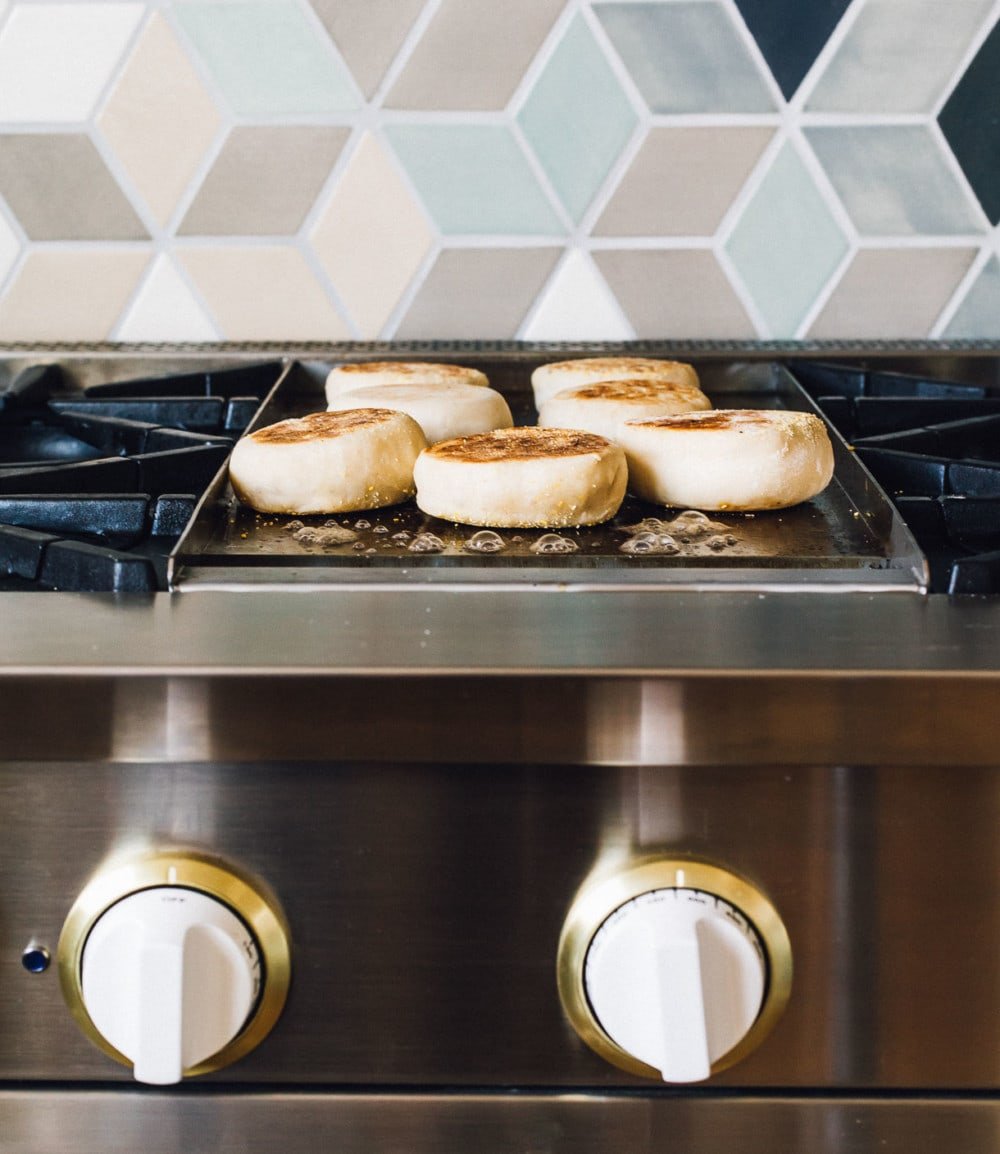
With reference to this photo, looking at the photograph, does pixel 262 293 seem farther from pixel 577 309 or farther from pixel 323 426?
pixel 323 426

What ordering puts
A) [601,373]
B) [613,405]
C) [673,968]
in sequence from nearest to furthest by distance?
[673,968] < [613,405] < [601,373]

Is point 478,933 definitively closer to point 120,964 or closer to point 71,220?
point 120,964

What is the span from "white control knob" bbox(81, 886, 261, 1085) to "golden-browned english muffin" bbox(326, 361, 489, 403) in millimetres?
473

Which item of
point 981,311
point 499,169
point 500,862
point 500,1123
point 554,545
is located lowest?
point 500,1123

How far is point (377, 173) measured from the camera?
0.99m

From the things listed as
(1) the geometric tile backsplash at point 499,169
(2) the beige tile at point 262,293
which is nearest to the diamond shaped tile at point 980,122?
(1) the geometric tile backsplash at point 499,169

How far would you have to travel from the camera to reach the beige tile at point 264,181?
97 cm

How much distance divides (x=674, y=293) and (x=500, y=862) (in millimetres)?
681

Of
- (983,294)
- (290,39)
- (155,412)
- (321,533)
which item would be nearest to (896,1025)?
(321,533)

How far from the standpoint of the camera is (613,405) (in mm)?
741

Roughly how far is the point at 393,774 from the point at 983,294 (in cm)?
79

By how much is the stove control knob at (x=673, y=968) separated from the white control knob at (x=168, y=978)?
0.43ft

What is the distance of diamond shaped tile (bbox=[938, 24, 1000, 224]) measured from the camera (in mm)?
950

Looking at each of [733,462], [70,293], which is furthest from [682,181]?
[70,293]
